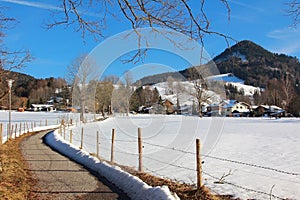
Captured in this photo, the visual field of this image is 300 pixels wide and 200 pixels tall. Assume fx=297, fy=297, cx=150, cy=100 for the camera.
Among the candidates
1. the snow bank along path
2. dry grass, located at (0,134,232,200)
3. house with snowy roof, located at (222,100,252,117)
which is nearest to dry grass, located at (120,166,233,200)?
dry grass, located at (0,134,232,200)

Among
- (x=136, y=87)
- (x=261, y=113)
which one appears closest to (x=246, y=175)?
(x=136, y=87)


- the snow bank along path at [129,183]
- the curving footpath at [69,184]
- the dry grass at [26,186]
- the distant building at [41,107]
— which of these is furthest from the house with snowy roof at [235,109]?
A: the dry grass at [26,186]

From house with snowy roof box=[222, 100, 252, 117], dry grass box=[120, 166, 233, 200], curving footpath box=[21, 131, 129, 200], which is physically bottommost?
curving footpath box=[21, 131, 129, 200]

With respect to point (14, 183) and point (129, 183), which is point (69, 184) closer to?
point (14, 183)

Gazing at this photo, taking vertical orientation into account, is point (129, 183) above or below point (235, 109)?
below

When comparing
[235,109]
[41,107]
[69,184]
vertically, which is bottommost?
[69,184]

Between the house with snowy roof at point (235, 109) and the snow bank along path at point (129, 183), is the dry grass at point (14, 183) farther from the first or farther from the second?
the house with snowy roof at point (235, 109)

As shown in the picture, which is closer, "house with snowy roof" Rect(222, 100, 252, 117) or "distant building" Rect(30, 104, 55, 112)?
"house with snowy roof" Rect(222, 100, 252, 117)

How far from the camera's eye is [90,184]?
6.44 metres

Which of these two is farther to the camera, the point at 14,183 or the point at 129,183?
the point at 14,183

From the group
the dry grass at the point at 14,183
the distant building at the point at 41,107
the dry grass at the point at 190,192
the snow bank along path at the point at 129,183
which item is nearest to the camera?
the snow bank along path at the point at 129,183

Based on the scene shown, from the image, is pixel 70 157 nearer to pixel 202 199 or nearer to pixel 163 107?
pixel 202 199

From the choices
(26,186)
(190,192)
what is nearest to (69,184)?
(26,186)

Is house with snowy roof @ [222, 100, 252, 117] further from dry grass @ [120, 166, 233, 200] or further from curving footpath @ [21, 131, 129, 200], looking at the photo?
dry grass @ [120, 166, 233, 200]
